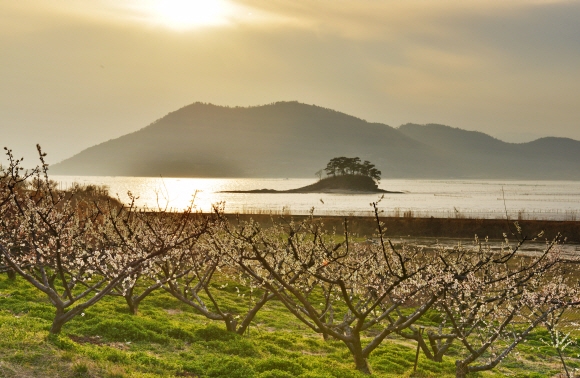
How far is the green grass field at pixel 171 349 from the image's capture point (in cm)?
1398

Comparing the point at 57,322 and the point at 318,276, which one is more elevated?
the point at 318,276

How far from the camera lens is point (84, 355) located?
14.5 m

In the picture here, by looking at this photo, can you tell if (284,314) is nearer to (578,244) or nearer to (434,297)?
(434,297)

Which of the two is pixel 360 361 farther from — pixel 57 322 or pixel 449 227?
pixel 449 227

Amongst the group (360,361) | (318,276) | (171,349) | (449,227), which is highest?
(318,276)

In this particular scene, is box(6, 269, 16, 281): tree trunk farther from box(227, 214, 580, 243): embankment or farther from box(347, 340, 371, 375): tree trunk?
box(227, 214, 580, 243): embankment

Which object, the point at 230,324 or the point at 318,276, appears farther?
the point at 230,324

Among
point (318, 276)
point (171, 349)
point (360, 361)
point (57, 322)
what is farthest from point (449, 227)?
point (57, 322)

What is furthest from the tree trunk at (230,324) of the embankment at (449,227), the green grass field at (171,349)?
the embankment at (449,227)

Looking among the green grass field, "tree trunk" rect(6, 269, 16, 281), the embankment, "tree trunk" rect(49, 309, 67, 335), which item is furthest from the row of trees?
the embankment

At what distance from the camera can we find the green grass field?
551 inches

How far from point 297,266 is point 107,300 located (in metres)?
12.9

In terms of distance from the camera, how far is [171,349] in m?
18.6

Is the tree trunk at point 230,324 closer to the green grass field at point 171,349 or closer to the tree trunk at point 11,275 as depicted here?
the green grass field at point 171,349
